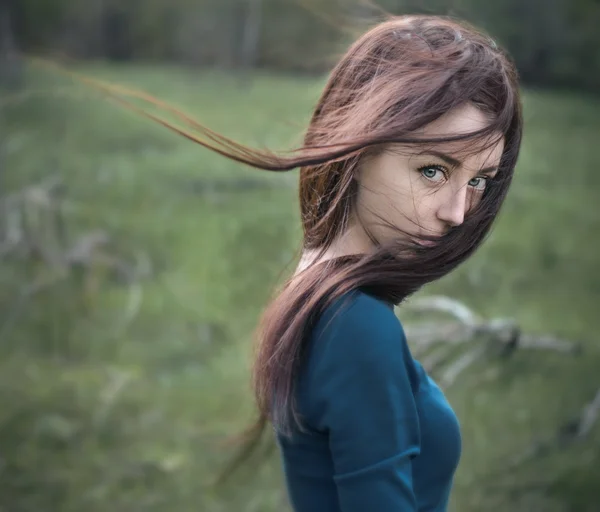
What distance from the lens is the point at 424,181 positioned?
89 cm

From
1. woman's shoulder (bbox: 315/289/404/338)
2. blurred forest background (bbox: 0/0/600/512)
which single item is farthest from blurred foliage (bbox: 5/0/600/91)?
woman's shoulder (bbox: 315/289/404/338)

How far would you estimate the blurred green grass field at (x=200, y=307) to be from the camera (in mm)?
2152

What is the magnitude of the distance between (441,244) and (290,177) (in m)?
2.22

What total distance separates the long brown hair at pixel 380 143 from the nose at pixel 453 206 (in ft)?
0.10

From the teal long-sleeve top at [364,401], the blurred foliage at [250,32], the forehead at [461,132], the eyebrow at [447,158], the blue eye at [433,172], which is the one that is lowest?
the blurred foliage at [250,32]

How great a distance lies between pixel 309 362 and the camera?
89 centimetres

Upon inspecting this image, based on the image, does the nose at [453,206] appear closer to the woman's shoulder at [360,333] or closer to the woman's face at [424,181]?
the woman's face at [424,181]

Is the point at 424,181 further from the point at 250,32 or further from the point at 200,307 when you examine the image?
the point at 250,32

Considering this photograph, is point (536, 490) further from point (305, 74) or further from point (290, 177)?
point (305, 74)

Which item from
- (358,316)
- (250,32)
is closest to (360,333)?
(358,316)

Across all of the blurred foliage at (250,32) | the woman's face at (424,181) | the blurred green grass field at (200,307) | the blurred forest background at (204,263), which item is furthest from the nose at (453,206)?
the blurred foliage at (250,32)

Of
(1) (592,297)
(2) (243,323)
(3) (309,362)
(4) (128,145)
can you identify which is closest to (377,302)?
(3) (309,362)

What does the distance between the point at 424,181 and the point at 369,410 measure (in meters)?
0.25

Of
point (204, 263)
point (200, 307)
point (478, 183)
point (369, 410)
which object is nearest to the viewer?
point (369, 410)
